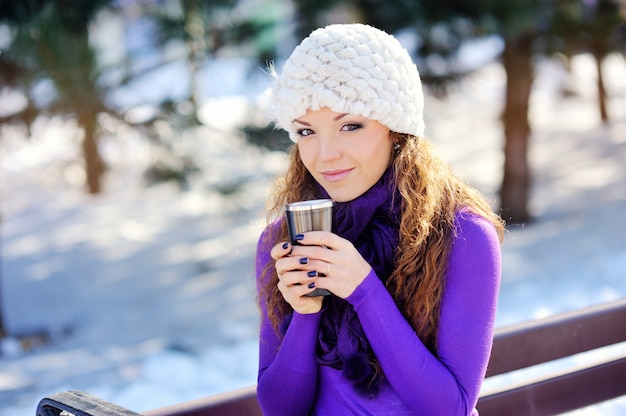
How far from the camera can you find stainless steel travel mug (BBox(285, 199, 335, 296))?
4.95 feet

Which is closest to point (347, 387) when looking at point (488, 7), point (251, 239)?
point (488, 7)

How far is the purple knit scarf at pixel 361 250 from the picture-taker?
1649 mm

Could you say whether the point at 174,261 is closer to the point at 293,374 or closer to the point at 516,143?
the point at 516,143

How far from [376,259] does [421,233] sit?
126 mm

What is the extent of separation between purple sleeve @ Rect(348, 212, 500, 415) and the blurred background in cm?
59

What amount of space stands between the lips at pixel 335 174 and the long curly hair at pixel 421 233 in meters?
0.12

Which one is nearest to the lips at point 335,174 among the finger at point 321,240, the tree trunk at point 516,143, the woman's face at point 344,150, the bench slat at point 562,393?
the woman's face at point 344,150

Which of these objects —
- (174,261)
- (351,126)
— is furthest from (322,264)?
(174,261)

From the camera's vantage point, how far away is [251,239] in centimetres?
899

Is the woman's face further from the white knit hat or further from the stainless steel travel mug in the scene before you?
the stainless steel travel mug

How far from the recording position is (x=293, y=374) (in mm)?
1705

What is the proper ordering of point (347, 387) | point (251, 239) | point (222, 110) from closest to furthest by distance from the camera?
point (347, 387) < point (222, 110) < point (251, 239)

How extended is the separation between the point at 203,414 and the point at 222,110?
16.1 ft

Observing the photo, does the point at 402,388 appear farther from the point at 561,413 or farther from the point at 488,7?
the point at 488,7
